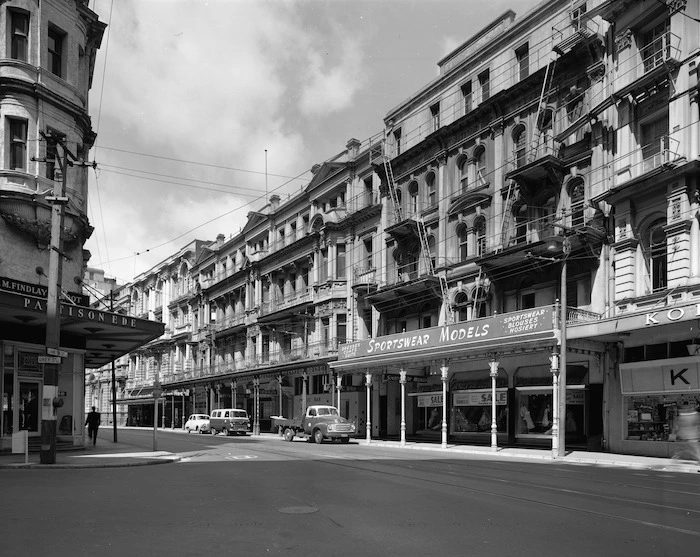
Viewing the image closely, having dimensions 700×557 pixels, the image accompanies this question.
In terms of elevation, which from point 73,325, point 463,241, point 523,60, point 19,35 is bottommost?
point 73,325

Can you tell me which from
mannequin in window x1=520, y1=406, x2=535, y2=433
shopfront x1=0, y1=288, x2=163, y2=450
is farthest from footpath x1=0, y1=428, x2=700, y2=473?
mannequin in window x1=520, y1=406, x2=535, y2=433

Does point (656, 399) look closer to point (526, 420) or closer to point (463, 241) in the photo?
point (526, 420)

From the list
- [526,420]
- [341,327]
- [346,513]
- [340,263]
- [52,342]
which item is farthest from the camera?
[340,263]

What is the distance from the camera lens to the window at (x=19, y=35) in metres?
25.9

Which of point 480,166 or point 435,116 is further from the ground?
point 435,116

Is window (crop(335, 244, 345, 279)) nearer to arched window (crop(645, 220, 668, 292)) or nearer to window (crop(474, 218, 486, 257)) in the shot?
window (crop(474, 218, 486, 257))

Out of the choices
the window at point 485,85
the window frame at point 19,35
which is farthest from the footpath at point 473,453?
the window at point 485,85

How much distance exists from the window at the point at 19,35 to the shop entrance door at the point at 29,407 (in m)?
12.3

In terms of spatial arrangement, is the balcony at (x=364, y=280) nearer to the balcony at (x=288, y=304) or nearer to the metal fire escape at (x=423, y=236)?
the metal fire escape at (x=423, y=236)

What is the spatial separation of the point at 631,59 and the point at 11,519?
2586 cm

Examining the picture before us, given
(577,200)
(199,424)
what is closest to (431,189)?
(577,200)

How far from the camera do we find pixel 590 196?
28.4m

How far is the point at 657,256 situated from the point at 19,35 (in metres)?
25.3

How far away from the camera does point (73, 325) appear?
2616cm
